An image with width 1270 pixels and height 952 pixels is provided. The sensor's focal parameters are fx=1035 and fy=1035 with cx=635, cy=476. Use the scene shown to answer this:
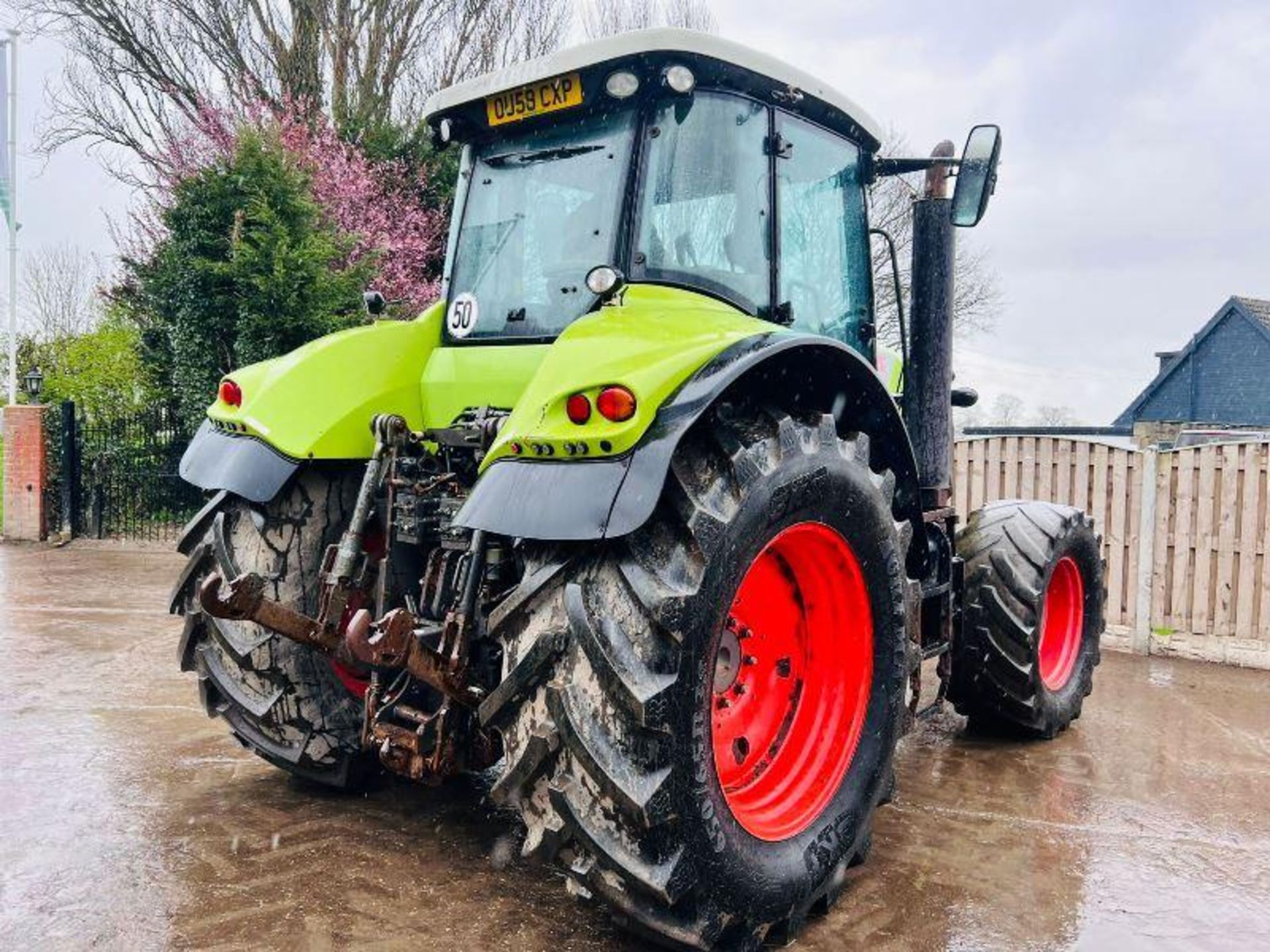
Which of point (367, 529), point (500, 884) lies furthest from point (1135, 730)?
point (367, 529)

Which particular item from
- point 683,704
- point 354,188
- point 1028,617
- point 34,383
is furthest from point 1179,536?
point 34,383

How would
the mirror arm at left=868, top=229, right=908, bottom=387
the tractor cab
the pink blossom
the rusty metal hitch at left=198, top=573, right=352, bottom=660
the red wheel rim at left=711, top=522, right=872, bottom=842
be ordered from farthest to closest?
the pink blossom
the mirror arm at left=868, top=229, right=908, bottom=387
the tractor cab
the red wheel rim at left=711, top=522, right=872, bottom=842
the rusty metal hitch at left=198, top=573, right=352, bottom=660

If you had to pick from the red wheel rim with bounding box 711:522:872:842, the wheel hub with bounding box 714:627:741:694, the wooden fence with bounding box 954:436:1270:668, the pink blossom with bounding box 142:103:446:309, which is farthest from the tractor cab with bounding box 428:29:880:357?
the pink blossom with bounding box 142:103:446:309

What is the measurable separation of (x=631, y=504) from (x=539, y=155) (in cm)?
160

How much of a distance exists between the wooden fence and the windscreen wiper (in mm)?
4292

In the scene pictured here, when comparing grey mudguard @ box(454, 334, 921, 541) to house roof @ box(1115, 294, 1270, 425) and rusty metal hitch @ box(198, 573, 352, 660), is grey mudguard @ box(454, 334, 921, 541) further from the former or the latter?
house roof @ box(1115, 294, 1270, 425)

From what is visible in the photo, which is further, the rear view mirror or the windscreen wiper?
the rear view mirror

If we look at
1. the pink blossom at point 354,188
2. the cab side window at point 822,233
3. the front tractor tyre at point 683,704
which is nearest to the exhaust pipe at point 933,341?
the cab side window at point 822,233

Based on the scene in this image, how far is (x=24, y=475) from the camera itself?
11.7 metres

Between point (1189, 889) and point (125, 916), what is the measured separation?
118 inches

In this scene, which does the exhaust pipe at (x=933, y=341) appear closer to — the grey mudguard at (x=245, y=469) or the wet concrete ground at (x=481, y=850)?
the wet concrete ground at (x=481, y=850)

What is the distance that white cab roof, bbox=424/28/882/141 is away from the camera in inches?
116

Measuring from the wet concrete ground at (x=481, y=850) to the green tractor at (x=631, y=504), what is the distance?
0.90ft

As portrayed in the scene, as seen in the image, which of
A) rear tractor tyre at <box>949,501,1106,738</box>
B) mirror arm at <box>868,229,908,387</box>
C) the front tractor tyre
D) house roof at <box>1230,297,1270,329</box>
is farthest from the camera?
house roof at <box>1230,297,1270,329</box>
